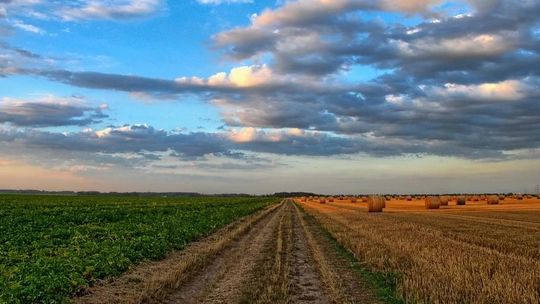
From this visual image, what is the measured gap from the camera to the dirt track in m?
11.7

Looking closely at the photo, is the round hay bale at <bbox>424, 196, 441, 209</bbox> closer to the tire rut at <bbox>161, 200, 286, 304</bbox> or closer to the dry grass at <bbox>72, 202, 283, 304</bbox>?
the tire rut at <bbox>161, 200, 286, 304</bbox>

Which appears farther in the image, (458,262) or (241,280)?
(458,262)

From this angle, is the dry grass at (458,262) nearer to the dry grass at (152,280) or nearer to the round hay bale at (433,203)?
the dry grass at (152,280)

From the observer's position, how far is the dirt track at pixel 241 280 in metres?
11.7

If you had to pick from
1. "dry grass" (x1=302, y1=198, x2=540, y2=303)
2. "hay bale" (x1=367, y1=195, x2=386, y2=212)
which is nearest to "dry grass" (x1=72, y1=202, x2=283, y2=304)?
"dry grass" (x1=302, y1=198, x2=540, y2=303)

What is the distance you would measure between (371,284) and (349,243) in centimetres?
859

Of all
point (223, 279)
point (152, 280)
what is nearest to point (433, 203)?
point (223, 279)

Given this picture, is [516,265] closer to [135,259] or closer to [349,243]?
[349,243]

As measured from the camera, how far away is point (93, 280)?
1344 cm

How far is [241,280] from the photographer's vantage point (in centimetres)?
1391

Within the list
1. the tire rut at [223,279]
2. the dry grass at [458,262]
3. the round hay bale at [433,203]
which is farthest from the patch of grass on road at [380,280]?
the round hay bale at [433,203]

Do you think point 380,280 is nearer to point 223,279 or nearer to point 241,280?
point 241,280

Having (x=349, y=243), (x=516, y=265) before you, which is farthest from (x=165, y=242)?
(x=516, y=265)

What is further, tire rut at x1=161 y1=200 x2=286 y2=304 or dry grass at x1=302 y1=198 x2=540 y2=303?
tire rut at x1=161 y1=200 x2=286 y2=304
